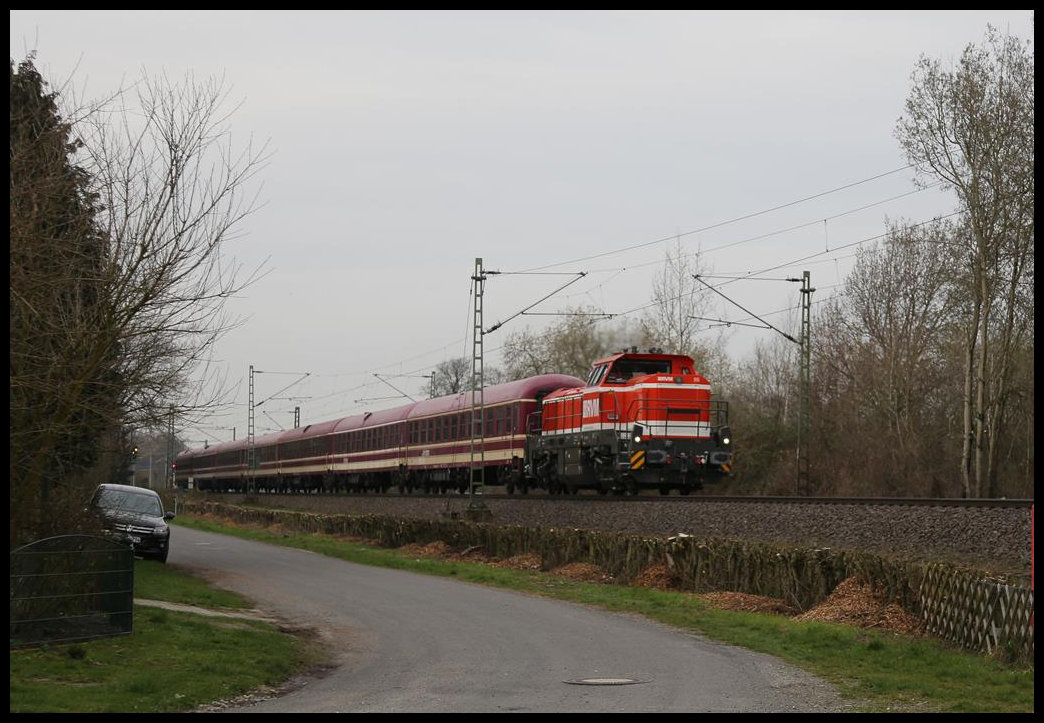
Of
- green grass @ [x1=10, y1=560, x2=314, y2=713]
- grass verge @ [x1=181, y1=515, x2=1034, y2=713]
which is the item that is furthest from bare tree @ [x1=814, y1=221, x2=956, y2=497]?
green grass @ [x1=10, y1=560, x2=314, y2=713]

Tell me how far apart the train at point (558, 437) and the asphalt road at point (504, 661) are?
7.23 m

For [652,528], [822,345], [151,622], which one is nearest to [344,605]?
[151,622]

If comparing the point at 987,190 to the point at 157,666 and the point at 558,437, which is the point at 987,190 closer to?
the point at 558,437

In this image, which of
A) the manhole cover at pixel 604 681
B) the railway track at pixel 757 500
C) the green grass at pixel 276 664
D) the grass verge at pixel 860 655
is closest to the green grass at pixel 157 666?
the green grass at pixel 276 664

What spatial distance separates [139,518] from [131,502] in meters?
1.13

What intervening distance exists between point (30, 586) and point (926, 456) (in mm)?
38994

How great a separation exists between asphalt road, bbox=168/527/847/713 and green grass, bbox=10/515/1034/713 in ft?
1.67

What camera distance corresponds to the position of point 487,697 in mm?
11812

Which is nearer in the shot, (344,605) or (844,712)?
(844,712)

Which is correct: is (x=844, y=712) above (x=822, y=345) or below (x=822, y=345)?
below

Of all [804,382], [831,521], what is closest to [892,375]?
[804,382]

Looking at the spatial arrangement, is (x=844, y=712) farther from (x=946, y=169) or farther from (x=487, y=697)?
(x=946, y=169)

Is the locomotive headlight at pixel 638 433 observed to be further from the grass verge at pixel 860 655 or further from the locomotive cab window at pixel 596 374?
the grass verge at pixel 860 655

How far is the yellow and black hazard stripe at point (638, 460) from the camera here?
97.3ft
